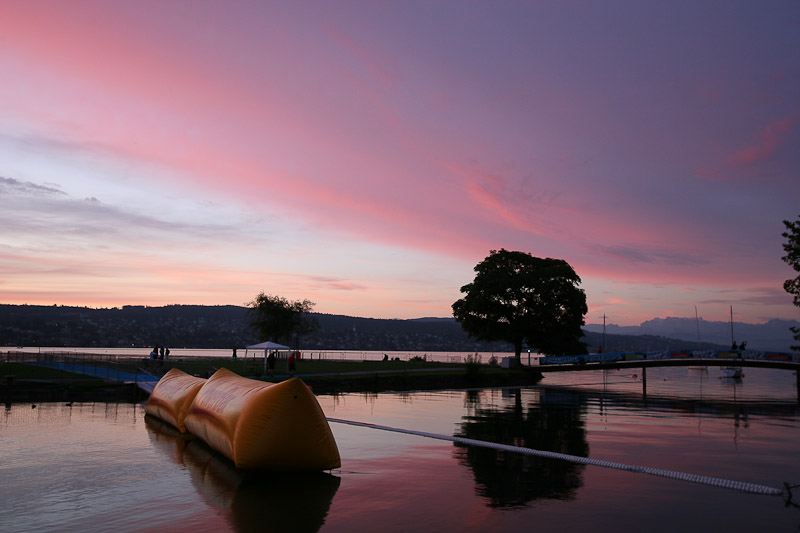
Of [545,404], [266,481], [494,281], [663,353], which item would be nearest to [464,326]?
[494,281]

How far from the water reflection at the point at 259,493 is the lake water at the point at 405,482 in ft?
0.11

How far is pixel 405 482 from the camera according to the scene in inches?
481

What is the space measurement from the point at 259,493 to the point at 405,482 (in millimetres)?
2812

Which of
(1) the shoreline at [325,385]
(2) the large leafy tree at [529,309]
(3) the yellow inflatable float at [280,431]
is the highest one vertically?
(2) the large leafy tree at [529,309]

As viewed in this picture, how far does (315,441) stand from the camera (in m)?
12.4

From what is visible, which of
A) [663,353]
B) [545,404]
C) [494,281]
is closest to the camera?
[545,404]

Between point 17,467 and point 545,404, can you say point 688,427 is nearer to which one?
point 545,404

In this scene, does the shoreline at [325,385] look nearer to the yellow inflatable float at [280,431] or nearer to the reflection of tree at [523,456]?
the reflection of tree at [523,456]

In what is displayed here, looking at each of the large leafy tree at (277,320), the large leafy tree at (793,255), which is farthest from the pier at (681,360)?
the large leafy tree at (277,320)

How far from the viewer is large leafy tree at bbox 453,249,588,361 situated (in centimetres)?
6462

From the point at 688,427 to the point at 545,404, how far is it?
10235 millimetres

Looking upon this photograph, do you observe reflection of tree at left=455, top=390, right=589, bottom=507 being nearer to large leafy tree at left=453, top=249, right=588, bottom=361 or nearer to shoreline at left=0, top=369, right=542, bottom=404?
shoreline at left=0, top=369, right=542, bottom=404

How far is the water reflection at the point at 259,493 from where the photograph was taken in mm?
9383

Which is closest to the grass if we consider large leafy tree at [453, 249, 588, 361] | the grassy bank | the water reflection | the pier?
the grassy bank
